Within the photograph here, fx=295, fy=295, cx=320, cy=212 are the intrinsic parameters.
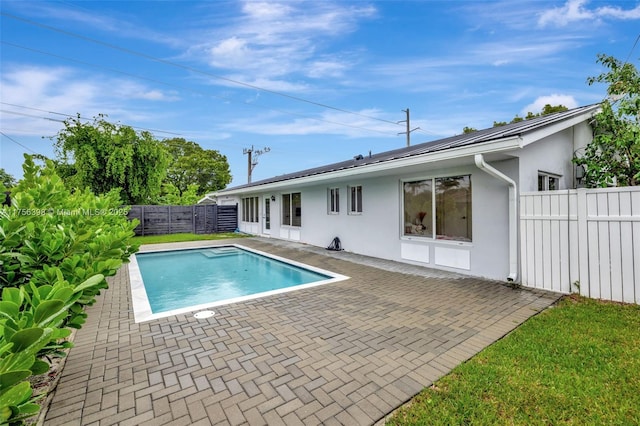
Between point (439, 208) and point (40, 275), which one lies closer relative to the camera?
point (40, 275)

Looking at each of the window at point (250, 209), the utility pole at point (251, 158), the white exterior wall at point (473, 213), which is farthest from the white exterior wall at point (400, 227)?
the utility pole at point (251, 158)

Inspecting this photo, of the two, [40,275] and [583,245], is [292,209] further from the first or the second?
[40,275]

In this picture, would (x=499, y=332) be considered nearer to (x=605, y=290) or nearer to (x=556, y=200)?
(x=605, y=290)

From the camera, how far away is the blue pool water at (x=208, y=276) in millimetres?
6671

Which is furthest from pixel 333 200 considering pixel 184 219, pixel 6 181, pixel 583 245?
pixel 6 181

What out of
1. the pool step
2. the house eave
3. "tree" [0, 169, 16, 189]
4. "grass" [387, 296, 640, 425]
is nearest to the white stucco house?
the house eave

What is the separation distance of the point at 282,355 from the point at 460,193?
19.4 feet

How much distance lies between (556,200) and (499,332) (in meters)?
3.26

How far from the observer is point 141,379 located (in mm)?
3037

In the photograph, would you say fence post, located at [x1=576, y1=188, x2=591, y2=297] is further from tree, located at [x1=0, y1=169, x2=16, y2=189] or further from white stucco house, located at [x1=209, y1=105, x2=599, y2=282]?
tree, located at [x1=0, y1=169, x2=16, y2=189]

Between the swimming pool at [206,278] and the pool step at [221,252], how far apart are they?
0.13ft

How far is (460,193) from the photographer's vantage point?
24.1 feet

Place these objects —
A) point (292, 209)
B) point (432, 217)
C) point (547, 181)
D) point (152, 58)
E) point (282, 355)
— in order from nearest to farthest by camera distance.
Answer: point (282, 355) < point (547, 181) < point (432, 217) < point (292, 209) < point (152, 58)

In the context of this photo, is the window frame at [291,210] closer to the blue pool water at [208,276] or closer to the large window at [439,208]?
the blue pool water at [208,276]
